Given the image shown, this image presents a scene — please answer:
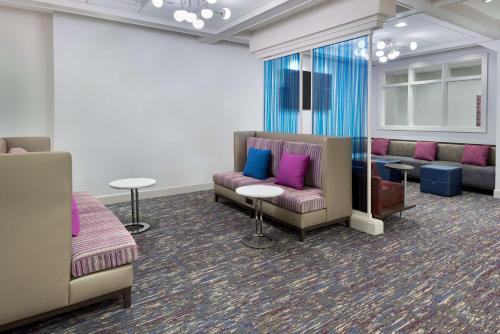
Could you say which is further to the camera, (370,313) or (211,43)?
(211,43)

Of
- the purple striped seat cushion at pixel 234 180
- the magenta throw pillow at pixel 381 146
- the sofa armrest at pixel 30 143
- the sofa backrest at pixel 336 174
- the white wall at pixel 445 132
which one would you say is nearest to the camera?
the sofa backrest at pixel 336 174

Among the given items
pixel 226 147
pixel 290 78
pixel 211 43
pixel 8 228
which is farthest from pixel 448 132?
pixel 8 228

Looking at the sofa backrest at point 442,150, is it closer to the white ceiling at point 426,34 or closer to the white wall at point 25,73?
the white ceiling at point 426,34

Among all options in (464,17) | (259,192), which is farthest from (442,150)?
(259,192)

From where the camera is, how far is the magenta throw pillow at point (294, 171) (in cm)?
401

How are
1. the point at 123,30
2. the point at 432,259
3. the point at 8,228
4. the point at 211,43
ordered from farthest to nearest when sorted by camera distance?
the point at 211,43, the point at 123,30, the point at 432,259, the point at 8,228

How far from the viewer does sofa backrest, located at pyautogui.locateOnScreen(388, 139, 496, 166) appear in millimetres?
5988

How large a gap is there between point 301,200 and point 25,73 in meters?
4.18

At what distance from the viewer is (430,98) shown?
7.57 metres

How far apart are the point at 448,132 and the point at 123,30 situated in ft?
21.3

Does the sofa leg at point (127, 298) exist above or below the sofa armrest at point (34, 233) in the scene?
below

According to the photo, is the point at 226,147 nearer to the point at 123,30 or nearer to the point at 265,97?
the point at 265,97

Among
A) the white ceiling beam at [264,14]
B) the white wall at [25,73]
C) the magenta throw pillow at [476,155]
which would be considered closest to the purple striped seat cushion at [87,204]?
the white wall at [25,73]

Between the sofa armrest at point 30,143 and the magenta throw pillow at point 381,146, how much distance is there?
21.8ft
